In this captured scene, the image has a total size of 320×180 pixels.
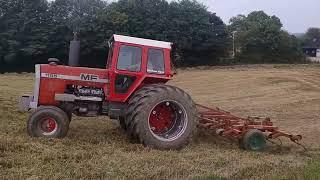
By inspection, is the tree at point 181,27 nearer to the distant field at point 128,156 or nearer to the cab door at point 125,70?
the distant field at point 128,156

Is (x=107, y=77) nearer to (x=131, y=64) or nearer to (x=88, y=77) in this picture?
(x=88, y=77)

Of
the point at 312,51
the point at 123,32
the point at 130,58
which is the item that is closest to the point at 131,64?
the point at 130,58

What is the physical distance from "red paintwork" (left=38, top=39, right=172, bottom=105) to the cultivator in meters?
1.36

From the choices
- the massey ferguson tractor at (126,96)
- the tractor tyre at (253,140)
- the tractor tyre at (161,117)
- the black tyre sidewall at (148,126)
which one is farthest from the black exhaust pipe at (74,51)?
the tractor tyre at (253,140)

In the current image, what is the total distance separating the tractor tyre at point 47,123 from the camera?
10.1m

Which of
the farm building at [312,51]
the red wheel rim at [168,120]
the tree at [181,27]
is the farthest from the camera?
the farm building at [312,51]

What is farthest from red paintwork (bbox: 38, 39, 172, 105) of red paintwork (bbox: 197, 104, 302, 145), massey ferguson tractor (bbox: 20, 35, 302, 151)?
red paintwork (bbox: 197, 104, 302, 145)

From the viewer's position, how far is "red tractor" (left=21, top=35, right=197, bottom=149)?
33.7 ft

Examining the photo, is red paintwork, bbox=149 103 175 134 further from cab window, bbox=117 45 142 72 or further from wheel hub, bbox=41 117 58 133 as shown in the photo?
wheel hub, bbox=41 117 58 133

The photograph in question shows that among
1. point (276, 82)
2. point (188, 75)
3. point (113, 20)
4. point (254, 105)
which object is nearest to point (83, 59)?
point (113, 20)

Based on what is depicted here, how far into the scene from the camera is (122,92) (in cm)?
1058

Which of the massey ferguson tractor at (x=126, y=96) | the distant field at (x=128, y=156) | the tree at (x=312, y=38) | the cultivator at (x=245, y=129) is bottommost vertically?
the distant field at (x=128, y=156)

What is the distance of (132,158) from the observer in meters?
8.73

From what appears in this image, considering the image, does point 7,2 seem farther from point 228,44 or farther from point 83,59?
point 228,44
